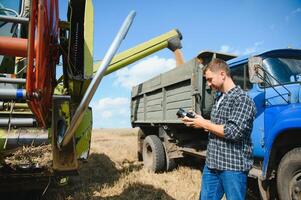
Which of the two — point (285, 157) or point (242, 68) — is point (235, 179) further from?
point (242, 68)

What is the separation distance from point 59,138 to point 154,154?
5.38 meters

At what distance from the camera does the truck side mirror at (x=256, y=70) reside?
13.9 feet

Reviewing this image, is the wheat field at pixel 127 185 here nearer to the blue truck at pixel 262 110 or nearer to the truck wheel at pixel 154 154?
the truck wheel at pixel 154 154

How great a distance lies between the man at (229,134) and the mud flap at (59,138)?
105 centimetres

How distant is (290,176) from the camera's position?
11.8 feet

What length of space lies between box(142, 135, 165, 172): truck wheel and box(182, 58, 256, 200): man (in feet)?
14.8

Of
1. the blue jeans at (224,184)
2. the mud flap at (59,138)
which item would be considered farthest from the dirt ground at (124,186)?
the mud flap at (59,138)

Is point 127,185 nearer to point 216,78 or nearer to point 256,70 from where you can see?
point 256,70

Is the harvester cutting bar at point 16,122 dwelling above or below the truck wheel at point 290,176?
above

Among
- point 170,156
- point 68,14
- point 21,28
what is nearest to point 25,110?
point 21,28

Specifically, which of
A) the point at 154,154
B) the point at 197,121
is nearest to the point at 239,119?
the point at 197,121

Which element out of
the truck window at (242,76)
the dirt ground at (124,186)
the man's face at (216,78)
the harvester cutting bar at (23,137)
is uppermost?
the truck window at (242,76)

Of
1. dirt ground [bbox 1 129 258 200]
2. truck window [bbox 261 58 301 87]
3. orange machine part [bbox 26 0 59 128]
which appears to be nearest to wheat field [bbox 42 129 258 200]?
dirt ground [bbox 1 129 258 200]

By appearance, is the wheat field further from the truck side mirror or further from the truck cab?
the truck side mirror
